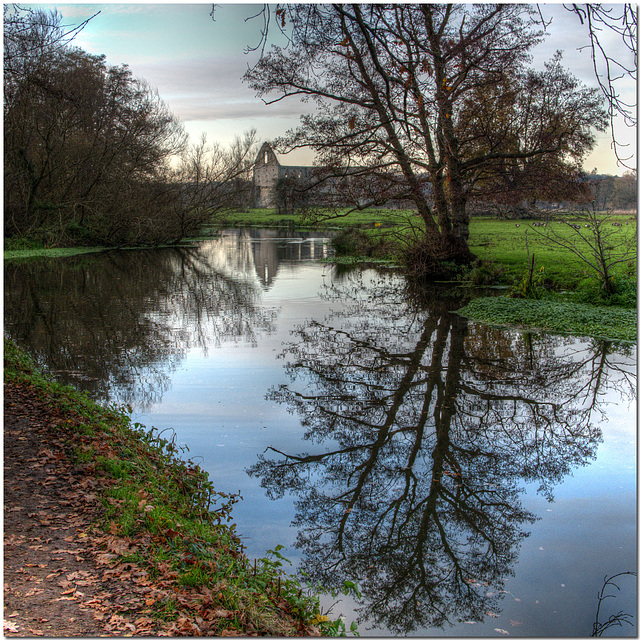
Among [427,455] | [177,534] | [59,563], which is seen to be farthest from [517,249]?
[59,563]

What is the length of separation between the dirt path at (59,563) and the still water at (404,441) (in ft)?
4.35

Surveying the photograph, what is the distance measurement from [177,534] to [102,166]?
116 feet

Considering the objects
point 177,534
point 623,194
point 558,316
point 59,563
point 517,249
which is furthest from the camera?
point 517,249

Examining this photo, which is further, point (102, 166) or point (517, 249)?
point (102, 166)

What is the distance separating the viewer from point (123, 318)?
1552 centimetres

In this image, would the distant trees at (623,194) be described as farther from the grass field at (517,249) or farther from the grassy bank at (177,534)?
the grassy bank at (177,534)

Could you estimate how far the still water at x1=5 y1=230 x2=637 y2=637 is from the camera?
4.69 m

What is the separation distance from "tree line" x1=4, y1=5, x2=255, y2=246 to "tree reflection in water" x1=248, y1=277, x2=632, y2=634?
924 inches

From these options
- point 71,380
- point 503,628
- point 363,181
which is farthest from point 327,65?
point 503,628

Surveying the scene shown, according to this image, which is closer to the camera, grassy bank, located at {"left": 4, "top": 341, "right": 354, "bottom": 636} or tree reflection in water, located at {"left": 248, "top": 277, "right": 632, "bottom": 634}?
grassy bank, located at {"left": 4, "top": 341, "right": 354, "bottom": 636}

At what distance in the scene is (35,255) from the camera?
32.8 m

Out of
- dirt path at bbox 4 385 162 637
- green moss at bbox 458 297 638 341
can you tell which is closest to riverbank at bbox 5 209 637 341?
green moss at bbox 458 297 638 341

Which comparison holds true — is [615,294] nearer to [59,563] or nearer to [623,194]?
[623,194]

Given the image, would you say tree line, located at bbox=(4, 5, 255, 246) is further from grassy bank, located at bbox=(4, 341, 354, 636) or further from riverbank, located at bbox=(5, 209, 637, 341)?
grassy bank, located at bbox=(4, 341, 354, 636)
